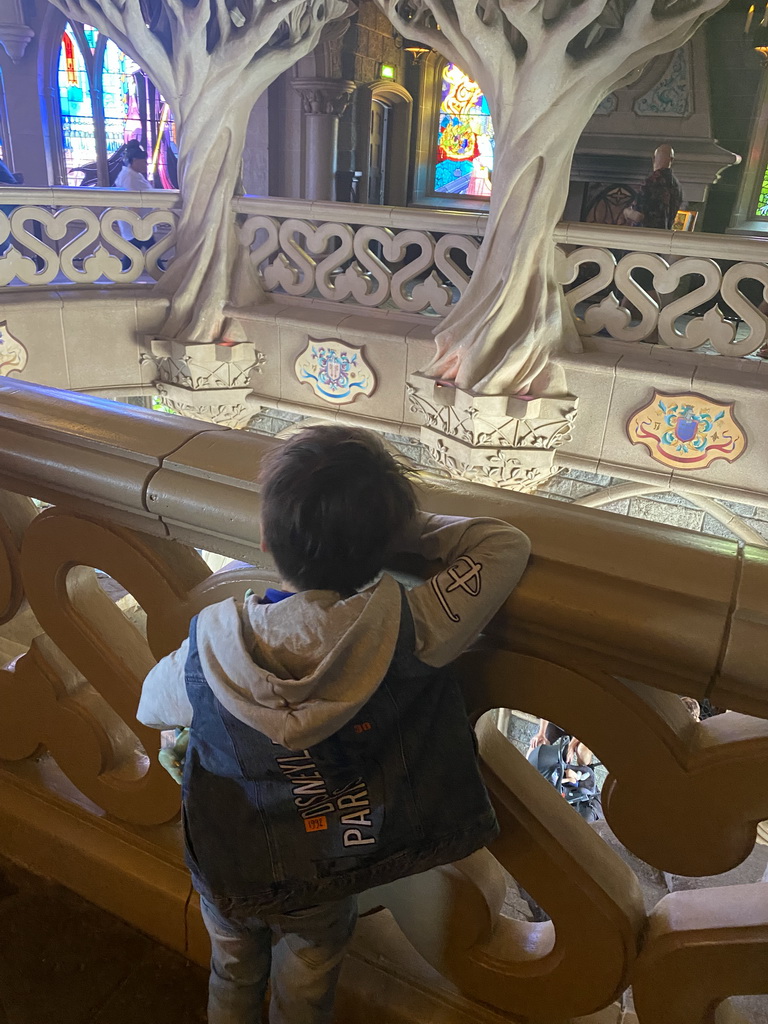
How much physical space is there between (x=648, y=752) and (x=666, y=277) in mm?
3604

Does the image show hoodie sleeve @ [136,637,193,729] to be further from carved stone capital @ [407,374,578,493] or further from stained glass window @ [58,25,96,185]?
stained glass window @ [58,25,96,185]

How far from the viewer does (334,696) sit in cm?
63

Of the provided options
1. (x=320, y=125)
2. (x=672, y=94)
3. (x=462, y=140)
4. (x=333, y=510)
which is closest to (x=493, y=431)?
(x=333, y=510)

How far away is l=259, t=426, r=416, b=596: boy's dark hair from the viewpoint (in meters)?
0.66

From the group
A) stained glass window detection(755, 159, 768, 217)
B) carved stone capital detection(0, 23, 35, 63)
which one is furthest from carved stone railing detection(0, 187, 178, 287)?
stained glass window detection(755, 159, 768, 217)

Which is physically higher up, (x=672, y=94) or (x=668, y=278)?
(x=672, y=94)

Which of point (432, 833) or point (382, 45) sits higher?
point (382, 45)

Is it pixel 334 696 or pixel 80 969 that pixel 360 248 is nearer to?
pixel 80 969

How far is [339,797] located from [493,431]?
12.0ft

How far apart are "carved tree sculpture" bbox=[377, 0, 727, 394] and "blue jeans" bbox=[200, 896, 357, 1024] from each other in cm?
350

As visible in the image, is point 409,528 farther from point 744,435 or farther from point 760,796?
point 744,435

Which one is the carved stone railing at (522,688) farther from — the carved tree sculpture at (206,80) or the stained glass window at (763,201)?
the stained glass window at (763,201)

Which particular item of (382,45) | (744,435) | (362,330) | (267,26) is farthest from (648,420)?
(382,45)

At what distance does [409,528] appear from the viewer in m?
0.69
